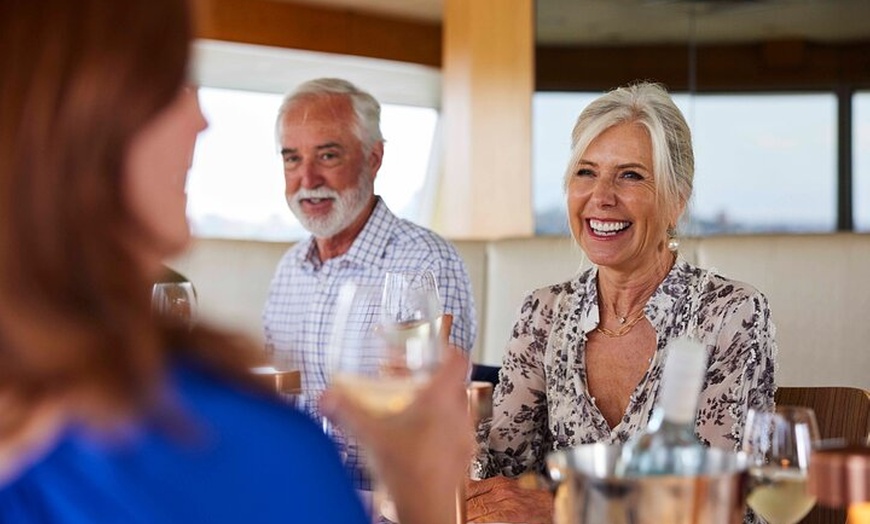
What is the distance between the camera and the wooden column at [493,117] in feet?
20.4

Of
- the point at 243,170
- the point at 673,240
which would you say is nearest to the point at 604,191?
the point at 673,240

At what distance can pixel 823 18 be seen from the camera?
614 cm

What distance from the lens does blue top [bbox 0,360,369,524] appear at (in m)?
0.70

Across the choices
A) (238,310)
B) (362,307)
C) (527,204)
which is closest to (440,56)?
(527,204)

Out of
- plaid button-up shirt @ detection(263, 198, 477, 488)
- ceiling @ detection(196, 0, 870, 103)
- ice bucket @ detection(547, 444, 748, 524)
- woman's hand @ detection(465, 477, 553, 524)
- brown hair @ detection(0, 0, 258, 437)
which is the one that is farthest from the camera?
ceiling @ detection(196, 0, 870, 103)

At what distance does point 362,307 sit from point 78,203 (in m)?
0.38

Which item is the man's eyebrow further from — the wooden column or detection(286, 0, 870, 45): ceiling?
detection(286, 0, 870, 45): ceiling

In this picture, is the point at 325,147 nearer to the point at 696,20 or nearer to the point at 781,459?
the point at 781,459

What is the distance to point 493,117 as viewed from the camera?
635cm

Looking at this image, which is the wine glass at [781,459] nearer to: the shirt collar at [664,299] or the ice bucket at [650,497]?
the ice bucket at [650,497]

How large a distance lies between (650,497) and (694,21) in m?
5.61

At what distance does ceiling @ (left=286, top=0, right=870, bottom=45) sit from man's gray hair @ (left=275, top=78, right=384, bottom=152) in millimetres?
2554

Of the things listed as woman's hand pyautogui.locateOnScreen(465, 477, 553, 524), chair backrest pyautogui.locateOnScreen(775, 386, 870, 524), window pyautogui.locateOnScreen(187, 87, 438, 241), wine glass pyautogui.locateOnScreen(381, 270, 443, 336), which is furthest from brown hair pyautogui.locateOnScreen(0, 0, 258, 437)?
window pyautogui.locateOnScreen(187, 87, 438, 241)

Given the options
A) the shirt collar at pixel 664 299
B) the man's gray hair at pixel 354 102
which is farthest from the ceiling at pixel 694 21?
the shirt collar at pixel 664 299
